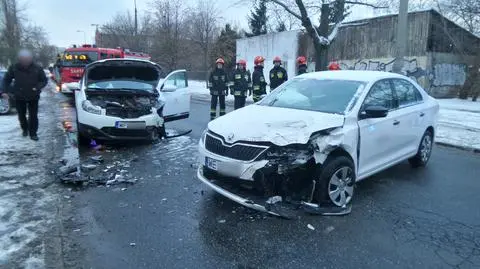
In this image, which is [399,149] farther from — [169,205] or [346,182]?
[169,205]

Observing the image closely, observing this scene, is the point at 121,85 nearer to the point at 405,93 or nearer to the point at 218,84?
the point at 218,84

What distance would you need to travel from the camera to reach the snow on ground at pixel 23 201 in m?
3.62

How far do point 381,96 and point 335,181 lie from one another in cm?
168

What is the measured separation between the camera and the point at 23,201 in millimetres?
4934

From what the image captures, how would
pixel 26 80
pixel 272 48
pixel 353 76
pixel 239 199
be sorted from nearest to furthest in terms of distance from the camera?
pixel 239 199 < pixel 353 76 < pixel 26 80 < pixel 272 48

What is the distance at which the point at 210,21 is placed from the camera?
36.0 meters

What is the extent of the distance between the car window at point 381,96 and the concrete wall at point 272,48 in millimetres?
22159

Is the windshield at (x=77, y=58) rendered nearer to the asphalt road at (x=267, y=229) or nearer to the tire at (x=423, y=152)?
the asphalt road at (x=267, y=229)

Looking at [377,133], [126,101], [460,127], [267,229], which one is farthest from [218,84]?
[267,229]

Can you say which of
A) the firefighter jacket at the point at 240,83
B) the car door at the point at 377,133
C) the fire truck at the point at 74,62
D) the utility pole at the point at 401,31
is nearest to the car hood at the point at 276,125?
the car door at the point at 377,133

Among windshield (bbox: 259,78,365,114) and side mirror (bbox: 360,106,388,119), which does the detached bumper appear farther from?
side mirror (bbox: 360,106,388,119)

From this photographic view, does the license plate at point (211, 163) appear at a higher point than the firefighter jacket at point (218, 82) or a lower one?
lower

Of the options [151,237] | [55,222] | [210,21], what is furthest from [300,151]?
[210,21]

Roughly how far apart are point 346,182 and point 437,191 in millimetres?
1708
